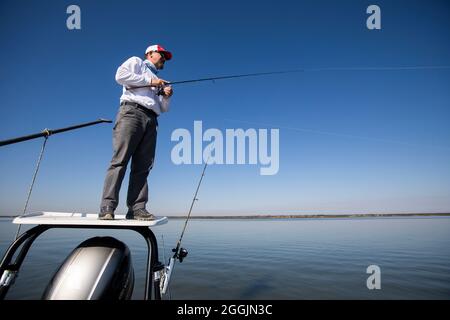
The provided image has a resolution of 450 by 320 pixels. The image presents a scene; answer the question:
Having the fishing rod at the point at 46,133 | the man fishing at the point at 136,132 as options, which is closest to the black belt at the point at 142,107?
the man fishing at the point at 136,132

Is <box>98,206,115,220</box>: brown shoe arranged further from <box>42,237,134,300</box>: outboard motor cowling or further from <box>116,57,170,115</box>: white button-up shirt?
<box>116,57,170,115</box>: white button-up shirt

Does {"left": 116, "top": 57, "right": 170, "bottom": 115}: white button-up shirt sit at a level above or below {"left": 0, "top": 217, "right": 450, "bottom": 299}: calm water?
above

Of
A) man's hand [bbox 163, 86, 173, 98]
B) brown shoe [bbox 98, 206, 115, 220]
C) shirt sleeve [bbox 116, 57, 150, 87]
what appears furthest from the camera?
man's hand [bbox 163, 86, 173, 98]

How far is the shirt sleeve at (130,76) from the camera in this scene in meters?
3.07

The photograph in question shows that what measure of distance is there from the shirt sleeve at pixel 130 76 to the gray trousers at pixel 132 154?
312 millimetres

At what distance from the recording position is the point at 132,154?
3.08 m

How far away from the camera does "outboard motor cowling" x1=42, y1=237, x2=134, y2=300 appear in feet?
6.57

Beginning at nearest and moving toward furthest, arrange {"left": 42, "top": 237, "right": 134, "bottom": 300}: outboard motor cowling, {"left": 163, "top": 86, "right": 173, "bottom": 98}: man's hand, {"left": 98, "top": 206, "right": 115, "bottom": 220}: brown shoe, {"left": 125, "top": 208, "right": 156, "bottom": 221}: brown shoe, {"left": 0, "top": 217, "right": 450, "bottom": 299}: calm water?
{"left": 42, "top": 237, "right": 134, "bottom": 300}: outboard motor cowling, {"left": 98, "top": 206, "right": 115, "bottom": 220}: brown shoe, {"left": 125, "top": 208, "right": 156, "bottom": 221}: brown shoe, {"left": 163, "top": 86, "right": 173, "bottom": 98}: man's hand, {"left": 0, "top": 217, "right": 450, "bottom": 299}: calm water

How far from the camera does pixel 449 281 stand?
752 centimetres

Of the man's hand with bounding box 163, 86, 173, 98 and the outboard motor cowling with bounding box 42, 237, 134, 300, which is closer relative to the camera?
the outboard motor cowling with bounding box 42, 237, 134, 300

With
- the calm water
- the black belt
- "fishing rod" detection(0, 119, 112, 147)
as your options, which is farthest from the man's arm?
the calm water

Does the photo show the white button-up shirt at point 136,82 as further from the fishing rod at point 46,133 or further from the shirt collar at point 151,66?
the fishing rod at point 46,133

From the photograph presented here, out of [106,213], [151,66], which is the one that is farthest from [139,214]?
[151,66]
